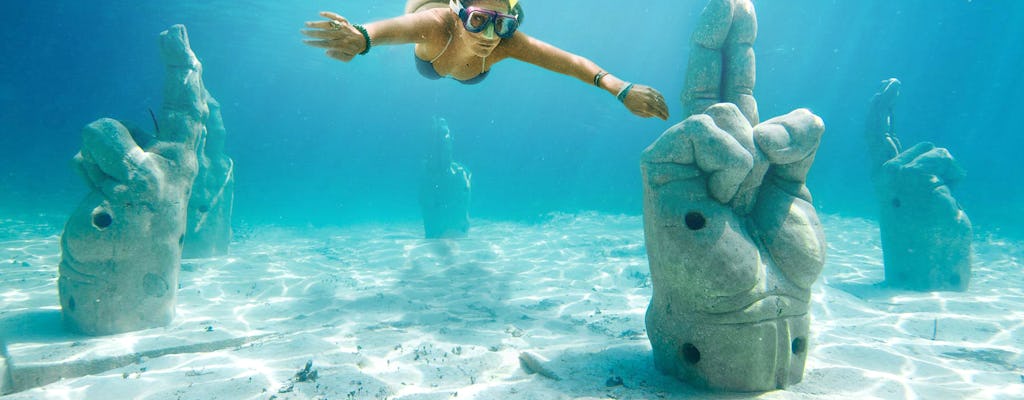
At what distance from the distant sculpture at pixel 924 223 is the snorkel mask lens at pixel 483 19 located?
33.1 feet

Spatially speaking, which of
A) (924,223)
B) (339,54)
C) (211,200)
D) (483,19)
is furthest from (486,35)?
(211,200)

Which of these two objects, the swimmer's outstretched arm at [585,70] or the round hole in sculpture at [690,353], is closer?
the swimmer's outstretched arm at [585,70]

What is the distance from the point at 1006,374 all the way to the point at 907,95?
44.0m

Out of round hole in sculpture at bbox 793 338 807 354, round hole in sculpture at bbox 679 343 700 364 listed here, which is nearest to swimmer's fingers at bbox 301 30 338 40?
round hole in sculpture at bbox 679 343 700 364

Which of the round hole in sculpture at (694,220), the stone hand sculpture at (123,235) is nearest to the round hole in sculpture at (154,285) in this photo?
the stone hand sculpture at (123,235)

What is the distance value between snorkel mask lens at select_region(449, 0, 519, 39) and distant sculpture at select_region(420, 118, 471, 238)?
12859 mm

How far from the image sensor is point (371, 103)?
9662 cm

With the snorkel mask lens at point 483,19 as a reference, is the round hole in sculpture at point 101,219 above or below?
below

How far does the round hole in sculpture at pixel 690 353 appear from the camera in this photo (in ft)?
13.0

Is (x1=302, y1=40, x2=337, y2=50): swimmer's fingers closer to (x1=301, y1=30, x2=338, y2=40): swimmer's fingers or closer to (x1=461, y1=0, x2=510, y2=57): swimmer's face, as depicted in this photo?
(x1=301, y1=30, x2=338, y2=40): swimmer's fingers

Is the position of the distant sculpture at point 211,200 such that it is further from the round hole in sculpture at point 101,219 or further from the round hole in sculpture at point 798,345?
the round hole in sculpture at point 798,345

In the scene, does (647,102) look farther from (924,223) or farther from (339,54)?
(924,223)

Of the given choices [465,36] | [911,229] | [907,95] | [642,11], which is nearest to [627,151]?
[642,11]

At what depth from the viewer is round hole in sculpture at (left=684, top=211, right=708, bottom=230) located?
3.81 m
